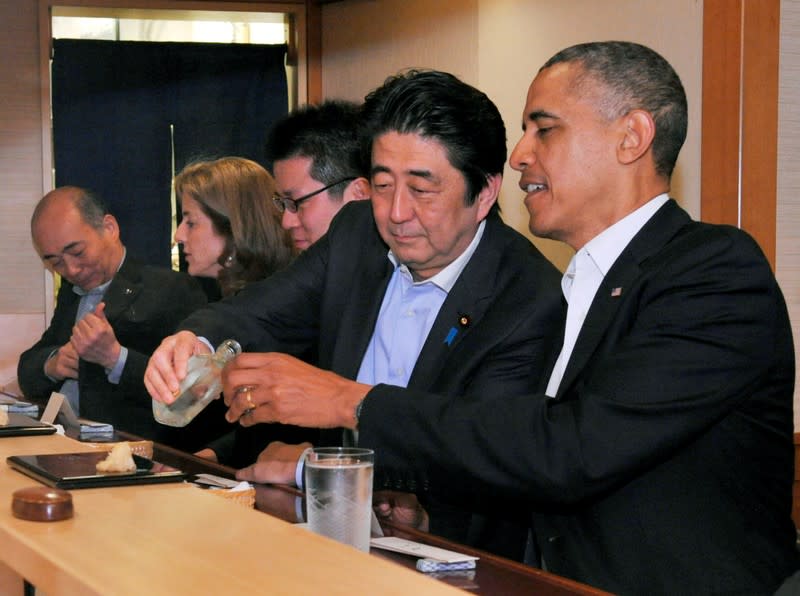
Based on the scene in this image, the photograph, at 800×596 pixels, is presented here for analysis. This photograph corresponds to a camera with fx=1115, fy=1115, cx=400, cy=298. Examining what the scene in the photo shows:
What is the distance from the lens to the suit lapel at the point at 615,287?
6.18 ft

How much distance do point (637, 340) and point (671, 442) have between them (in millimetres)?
168

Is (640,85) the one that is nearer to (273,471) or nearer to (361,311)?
(361,311)

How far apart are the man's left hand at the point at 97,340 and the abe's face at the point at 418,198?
5.93 ft

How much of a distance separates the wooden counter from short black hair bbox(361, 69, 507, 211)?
106cm

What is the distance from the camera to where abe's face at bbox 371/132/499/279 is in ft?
7.64

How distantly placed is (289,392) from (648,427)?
586 mm

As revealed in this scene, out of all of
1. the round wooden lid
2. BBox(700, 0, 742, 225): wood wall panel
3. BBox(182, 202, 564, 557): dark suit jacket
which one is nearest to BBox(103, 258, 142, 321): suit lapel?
BBox(182, 202, 564, 557): dark suit jacket

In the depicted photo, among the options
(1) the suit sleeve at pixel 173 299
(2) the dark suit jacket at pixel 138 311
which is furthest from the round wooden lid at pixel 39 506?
(1) the suit sleeve at pixel 173 299

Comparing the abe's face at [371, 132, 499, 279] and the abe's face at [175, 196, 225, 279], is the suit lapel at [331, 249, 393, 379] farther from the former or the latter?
the abe's face at [175, 196, 225, 279]

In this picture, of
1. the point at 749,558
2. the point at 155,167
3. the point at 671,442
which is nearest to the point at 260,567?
the point at 671,442

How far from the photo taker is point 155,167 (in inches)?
234

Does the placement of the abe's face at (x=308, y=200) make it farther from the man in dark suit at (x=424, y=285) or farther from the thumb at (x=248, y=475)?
the thumb at (x=248, y=475)

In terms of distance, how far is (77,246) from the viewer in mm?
4684

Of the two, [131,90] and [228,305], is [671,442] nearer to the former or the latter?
[228,305]
